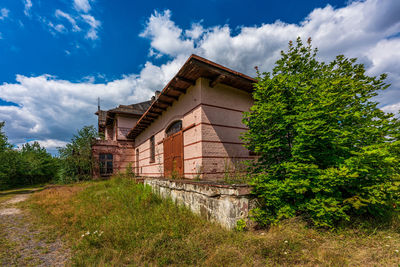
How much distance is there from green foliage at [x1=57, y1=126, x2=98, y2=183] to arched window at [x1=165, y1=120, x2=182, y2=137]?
35.3 feet

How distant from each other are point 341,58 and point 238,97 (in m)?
2.95

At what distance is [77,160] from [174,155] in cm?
1244

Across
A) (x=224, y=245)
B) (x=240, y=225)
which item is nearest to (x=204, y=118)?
(x=240, y=225)

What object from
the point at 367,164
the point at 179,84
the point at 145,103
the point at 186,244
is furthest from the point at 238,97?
the point at 145,103

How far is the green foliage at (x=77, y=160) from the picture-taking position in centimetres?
1441

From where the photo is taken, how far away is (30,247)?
3.59 metres

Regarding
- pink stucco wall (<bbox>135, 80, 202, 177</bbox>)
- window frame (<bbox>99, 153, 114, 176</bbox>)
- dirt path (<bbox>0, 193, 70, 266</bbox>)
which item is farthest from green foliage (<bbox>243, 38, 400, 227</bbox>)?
window frame (<bbox>99, 153, 114, 176</bbox>)

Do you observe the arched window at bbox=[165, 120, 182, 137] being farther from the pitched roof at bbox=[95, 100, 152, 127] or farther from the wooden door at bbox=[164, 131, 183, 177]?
the pitched roof at bbox=[95, 100, 152, 127]

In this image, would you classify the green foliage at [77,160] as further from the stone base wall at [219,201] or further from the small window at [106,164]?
the stone base wall at [219,201]

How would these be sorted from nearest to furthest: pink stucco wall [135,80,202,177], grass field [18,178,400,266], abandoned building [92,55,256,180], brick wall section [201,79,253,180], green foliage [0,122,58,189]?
grass field [18,178,400,266] → abandoned building [92,55,256,180] → brick wall section [201,79,253,180] → pink stucco wall [135,80,202,177] → green foliage [0,122,58,189]

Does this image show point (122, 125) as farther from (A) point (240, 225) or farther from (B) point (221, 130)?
(A) point (240, 225)

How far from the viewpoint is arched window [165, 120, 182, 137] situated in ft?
21.9

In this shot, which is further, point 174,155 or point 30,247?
point 174,155

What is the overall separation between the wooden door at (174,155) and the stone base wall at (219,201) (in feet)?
5.59
